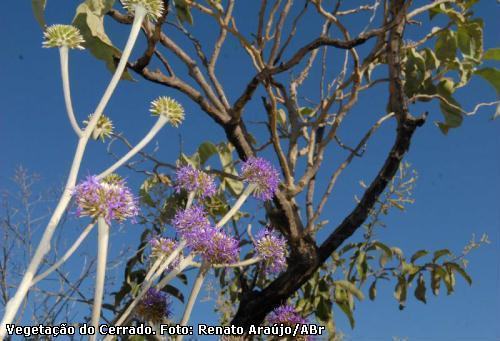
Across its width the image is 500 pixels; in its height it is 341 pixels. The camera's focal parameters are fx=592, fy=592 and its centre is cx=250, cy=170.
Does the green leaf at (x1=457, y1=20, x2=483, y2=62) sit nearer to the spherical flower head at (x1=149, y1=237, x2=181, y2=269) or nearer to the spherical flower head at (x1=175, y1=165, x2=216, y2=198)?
the spherical flower head at (x1=175, y1=165, x2=216, y2=198)

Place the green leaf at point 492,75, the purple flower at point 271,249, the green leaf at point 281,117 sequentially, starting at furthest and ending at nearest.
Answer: the green leaf at point 281,117 < the green leaf at point 492,75 < the purple flower at point 271,249

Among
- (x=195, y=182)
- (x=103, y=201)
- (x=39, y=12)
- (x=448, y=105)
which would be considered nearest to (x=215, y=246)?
(x=195, y=182)

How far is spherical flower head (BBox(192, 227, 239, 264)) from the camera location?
153 cm

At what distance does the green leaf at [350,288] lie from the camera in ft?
8.26

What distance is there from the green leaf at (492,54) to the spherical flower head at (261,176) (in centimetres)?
127

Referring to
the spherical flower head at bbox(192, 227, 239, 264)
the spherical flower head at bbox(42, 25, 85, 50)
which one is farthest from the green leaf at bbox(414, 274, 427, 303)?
the spherical flower head at bbox(42, 25, 85, 50)

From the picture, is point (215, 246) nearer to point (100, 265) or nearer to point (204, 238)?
point (204, 238)

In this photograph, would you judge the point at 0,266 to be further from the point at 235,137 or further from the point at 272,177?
the point at 272,177

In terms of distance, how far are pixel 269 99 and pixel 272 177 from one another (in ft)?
2.56

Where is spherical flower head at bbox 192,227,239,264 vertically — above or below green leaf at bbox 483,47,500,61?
below

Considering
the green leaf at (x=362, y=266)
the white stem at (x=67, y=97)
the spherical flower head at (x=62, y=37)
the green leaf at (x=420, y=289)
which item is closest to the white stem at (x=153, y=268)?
the white stem at (x=67, y=97)

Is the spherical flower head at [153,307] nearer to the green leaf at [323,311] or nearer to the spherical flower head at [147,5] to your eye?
the spherical flower head at [147,5]

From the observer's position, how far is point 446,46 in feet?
8.31

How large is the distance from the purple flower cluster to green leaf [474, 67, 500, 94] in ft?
4.73
